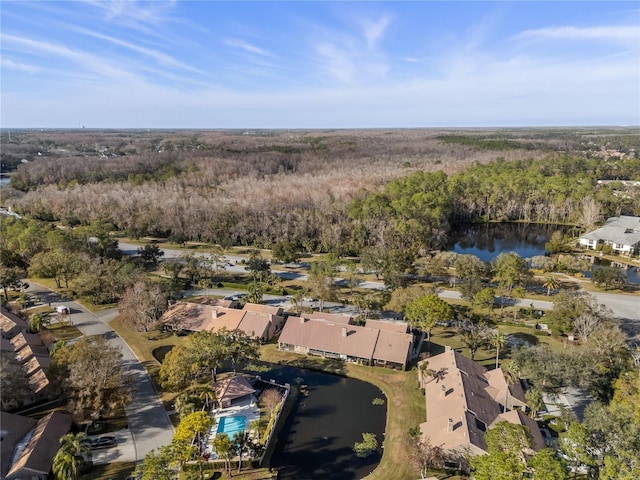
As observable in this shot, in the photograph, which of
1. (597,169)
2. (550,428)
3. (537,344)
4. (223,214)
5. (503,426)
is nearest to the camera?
(503,426)

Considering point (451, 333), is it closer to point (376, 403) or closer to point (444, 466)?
point (376, 403)

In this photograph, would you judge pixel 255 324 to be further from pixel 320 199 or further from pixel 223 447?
pixel 320 199

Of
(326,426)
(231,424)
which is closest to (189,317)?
(231,424)

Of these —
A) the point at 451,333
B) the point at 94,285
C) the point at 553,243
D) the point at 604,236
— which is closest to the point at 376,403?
the point at 451,333

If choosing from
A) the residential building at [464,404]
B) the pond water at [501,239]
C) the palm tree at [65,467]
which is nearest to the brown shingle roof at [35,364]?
the palm tree at [65,467]

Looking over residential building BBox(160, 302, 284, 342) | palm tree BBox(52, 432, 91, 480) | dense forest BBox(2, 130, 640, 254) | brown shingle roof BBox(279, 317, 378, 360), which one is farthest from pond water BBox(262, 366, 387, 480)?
dense forest BBox(2, 130, 640, 254)

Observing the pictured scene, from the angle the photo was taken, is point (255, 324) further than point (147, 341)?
Yes
